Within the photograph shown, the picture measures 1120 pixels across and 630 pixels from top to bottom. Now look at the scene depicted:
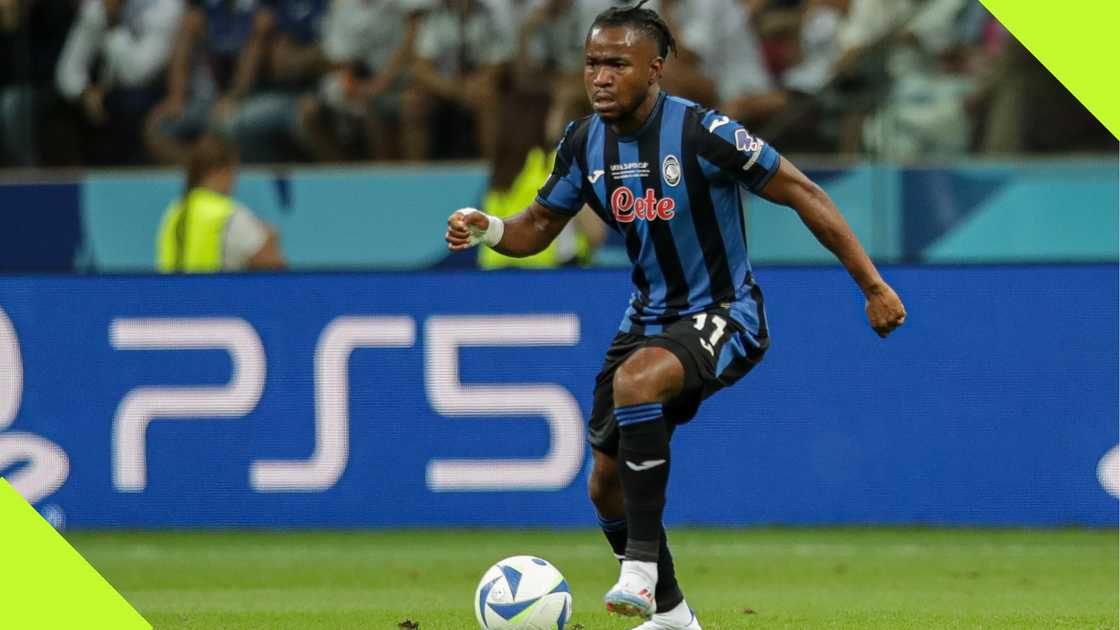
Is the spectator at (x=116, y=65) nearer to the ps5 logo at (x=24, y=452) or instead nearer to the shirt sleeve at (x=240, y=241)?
the shirt sleeve at (x=240, y=241)

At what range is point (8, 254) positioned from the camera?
11305mm

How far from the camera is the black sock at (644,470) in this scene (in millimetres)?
5391

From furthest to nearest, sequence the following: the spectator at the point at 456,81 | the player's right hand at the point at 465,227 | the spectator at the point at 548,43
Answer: the spectator at the point at 456,81, the spectator at the point at 548,43, the player's right hand at the point at 465,227

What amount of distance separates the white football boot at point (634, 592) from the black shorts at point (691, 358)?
1.67 ft

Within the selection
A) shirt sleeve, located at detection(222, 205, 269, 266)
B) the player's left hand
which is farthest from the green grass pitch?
shirt sleeve, located at detection(222, 205, 269, 266)

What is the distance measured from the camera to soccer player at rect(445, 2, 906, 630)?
544 centimetres

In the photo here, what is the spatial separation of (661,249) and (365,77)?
Answer: 6.12 metres

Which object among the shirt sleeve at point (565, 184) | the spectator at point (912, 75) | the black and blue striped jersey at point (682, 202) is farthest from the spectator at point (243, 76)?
the black and blue striped jersey at point (682, 202)

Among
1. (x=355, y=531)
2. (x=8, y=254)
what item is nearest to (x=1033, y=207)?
(x=355, y=531)

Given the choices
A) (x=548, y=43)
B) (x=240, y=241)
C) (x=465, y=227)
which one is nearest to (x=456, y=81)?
(x=548, y=43)

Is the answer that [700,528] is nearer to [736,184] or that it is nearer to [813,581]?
[813,581]

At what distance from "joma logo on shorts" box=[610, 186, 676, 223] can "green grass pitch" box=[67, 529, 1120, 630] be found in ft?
Result: 4.96

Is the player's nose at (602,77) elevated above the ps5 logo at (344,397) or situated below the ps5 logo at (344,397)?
above

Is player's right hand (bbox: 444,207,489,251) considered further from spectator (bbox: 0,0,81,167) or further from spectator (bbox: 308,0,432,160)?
spectator (bbox: 0,0,81,167)
